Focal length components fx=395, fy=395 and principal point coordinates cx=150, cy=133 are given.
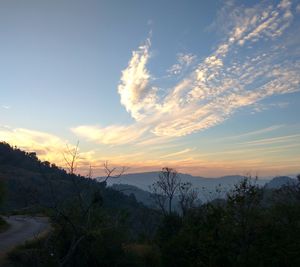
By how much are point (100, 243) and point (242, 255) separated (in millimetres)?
8784

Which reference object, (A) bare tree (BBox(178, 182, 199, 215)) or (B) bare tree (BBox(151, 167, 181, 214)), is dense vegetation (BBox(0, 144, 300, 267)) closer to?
(A) bare tree (BBox(178, 182, 199, 215))

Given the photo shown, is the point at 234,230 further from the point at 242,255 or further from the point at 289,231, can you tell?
the point at 289,231

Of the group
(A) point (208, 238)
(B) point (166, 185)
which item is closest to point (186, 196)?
(B) point (166, 185)

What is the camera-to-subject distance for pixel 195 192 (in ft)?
152

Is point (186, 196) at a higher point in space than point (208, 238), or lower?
higher

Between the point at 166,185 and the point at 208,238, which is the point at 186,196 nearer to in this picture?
the point at 166,185

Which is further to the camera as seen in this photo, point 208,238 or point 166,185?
point 166,185

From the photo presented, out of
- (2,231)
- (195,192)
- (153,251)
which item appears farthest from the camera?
(195,192)

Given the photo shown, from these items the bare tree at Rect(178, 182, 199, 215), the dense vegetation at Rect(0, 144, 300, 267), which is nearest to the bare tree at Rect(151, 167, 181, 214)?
the bare tree at Rect(178, 182, 199, 215)

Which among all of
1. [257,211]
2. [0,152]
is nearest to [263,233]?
[257,211]

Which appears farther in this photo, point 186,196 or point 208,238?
point 186,196

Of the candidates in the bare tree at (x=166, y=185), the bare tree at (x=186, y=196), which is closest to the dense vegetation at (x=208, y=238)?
the bare tree at (x=186, y=196)

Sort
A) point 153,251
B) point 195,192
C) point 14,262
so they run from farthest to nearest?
point 195,192 < point 153,251 < point 14,262

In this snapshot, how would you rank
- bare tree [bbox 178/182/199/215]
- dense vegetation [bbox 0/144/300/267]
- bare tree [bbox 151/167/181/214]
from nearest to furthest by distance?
dense vegetation [bbox 0/144/300/267] → bare tree [bbox 178/182/199/215] → bare tree [bbox 151/167/181/214]
